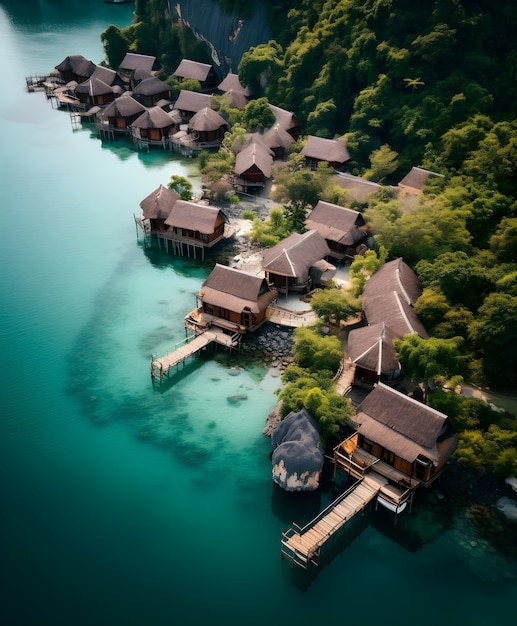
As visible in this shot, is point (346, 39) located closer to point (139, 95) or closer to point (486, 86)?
point (486, 86)

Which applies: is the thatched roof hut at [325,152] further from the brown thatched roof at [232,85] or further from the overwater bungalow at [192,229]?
the brown thatched roof at [232,85]

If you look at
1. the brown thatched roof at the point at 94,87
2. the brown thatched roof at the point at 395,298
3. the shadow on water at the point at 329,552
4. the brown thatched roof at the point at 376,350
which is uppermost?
the brown thatched roof at the point at 94,87

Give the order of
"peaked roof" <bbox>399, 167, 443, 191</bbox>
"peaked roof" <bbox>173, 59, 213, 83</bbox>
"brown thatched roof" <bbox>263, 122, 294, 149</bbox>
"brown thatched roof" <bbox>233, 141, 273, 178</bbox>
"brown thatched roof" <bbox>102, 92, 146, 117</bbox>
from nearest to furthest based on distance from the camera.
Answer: "peaked roof" <bbox>399, 167, 443, 191</bbox> < "brown thatched roof" <bbox>233, 141, 273, 178</bbox> < "brown thatched roof" <bbox>263, 122, 294, 149</bbox> < "brown thatched roof" <bbox>102, 92, 146, 117</bbox> < "peaked roof" <bbox>173, 59, 213, 83</bbox>

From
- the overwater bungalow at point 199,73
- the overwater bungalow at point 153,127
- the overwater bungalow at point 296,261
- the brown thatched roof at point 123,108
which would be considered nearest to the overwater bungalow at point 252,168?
the overwater bungalow at point 296,261

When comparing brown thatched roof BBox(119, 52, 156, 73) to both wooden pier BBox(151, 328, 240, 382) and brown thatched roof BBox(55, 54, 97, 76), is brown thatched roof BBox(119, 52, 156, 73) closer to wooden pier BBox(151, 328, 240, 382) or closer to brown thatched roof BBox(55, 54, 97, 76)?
brown thatched roof BBox(55, 54, 97, 76)

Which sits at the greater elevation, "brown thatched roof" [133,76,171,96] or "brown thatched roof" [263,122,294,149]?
"brown thatched roof" [133,76,171,96]

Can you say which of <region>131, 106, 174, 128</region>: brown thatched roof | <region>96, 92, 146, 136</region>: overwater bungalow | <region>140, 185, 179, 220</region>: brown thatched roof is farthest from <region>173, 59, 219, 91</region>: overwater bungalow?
<region>140, 185, 179, 220</region>: brown thatched roof
